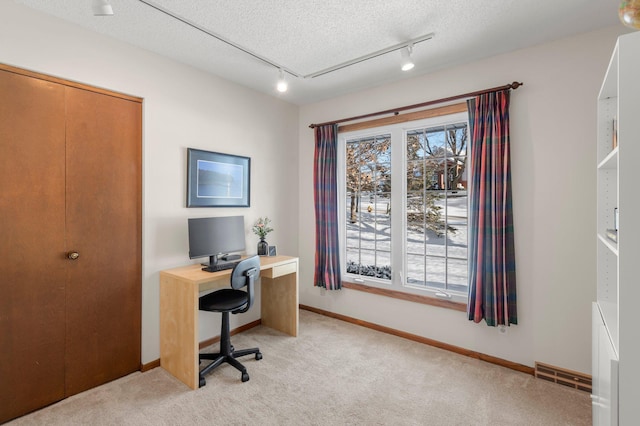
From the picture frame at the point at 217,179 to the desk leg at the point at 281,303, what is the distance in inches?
Answer: 37.0

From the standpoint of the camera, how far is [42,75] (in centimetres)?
206

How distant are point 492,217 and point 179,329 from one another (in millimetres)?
2716

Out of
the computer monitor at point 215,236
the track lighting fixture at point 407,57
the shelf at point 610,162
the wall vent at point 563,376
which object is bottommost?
the wall vent at point 563,376

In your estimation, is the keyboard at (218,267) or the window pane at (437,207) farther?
the window pane at (437,207)

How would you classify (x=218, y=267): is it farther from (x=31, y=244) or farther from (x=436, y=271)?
(x=436, y=271)

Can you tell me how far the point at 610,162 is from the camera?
1583 millimetres

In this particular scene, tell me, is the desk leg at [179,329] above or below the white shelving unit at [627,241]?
below

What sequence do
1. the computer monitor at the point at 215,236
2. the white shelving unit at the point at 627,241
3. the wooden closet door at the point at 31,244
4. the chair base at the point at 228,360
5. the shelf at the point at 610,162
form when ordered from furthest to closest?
the computer monitor at the point at 215,236 → the chair base at the point at 228,360 → the wooden closet door at the point at 31,244 → the shelf at the point at 610,162 → the white shelving unit at the point at 627,241

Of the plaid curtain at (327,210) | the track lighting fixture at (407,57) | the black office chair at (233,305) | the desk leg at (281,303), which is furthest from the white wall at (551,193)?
the black office chair at (233,305)

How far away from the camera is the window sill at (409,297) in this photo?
9.36 ft

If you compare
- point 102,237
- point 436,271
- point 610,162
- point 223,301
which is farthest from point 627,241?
point 102,237

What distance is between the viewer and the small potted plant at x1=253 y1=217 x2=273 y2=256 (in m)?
3.33

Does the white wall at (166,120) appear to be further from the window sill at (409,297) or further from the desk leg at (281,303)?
the window sill at (409,297)

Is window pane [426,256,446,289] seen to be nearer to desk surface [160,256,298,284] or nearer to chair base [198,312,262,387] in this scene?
desk surface [160,256,298,284]
